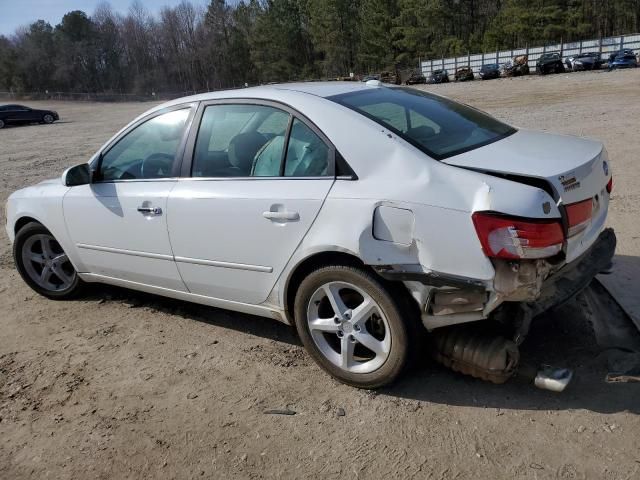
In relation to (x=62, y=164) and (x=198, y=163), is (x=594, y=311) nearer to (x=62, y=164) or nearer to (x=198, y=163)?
(x=198, y=163)

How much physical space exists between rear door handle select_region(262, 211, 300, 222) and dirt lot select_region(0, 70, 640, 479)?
37.4 inches

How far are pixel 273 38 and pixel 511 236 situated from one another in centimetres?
9371

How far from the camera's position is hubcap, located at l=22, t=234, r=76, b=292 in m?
4.75

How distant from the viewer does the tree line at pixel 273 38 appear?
68.2 metres

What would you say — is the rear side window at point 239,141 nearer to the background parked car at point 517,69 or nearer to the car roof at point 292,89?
the car roof at point 292,89

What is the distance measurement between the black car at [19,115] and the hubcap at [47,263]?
33723 millimetres

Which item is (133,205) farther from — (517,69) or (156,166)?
(517,69)

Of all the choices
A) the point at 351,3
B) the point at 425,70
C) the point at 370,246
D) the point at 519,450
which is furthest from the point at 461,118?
the point at 351,3

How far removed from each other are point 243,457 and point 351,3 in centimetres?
8986

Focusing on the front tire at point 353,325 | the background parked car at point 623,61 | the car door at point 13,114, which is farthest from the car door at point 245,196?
the background parked car at point 623,61

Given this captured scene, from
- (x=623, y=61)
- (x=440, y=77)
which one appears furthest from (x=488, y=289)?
(x=440, y=77)

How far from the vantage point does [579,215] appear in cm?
281

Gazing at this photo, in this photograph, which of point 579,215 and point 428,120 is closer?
point 579,215

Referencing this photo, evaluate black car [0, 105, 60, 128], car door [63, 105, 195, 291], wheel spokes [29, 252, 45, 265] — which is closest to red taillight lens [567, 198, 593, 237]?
car door [63, 105, 195, 291]
